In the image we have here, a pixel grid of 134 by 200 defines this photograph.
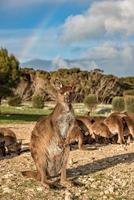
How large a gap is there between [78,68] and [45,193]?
75.4 m

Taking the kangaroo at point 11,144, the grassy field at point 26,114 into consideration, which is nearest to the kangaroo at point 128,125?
the kangaroo at point 11,144

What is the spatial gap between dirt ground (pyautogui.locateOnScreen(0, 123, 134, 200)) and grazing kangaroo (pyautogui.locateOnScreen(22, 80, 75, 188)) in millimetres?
278

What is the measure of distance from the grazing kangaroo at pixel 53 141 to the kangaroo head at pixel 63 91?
23 millimetres

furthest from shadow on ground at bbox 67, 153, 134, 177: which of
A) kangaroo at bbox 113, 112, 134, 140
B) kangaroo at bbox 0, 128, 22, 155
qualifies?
kangaroo at bbox 0, 128, 22, 155

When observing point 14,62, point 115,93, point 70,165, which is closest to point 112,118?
point 70,165

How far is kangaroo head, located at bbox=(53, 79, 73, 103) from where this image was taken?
9281 mm

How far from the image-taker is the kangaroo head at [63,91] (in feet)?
30.5

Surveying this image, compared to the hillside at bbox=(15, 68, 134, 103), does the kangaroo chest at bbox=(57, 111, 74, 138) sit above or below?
below

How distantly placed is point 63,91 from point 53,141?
0.94m

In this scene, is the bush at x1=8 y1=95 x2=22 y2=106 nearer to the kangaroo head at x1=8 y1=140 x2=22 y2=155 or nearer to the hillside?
the hillside

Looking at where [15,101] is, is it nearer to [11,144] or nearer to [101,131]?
[101,131]

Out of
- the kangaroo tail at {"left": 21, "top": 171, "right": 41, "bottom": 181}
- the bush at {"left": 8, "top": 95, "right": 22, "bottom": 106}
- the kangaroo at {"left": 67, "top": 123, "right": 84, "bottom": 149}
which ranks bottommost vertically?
the kangaroo tail at {"left": 21, "top": 171, "right": 41, "bottom": 181}

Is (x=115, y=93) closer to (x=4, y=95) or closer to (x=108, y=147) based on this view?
(x=4, y=95)

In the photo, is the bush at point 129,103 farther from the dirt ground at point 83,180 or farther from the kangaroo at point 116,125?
the dirt ground at point 83,180
